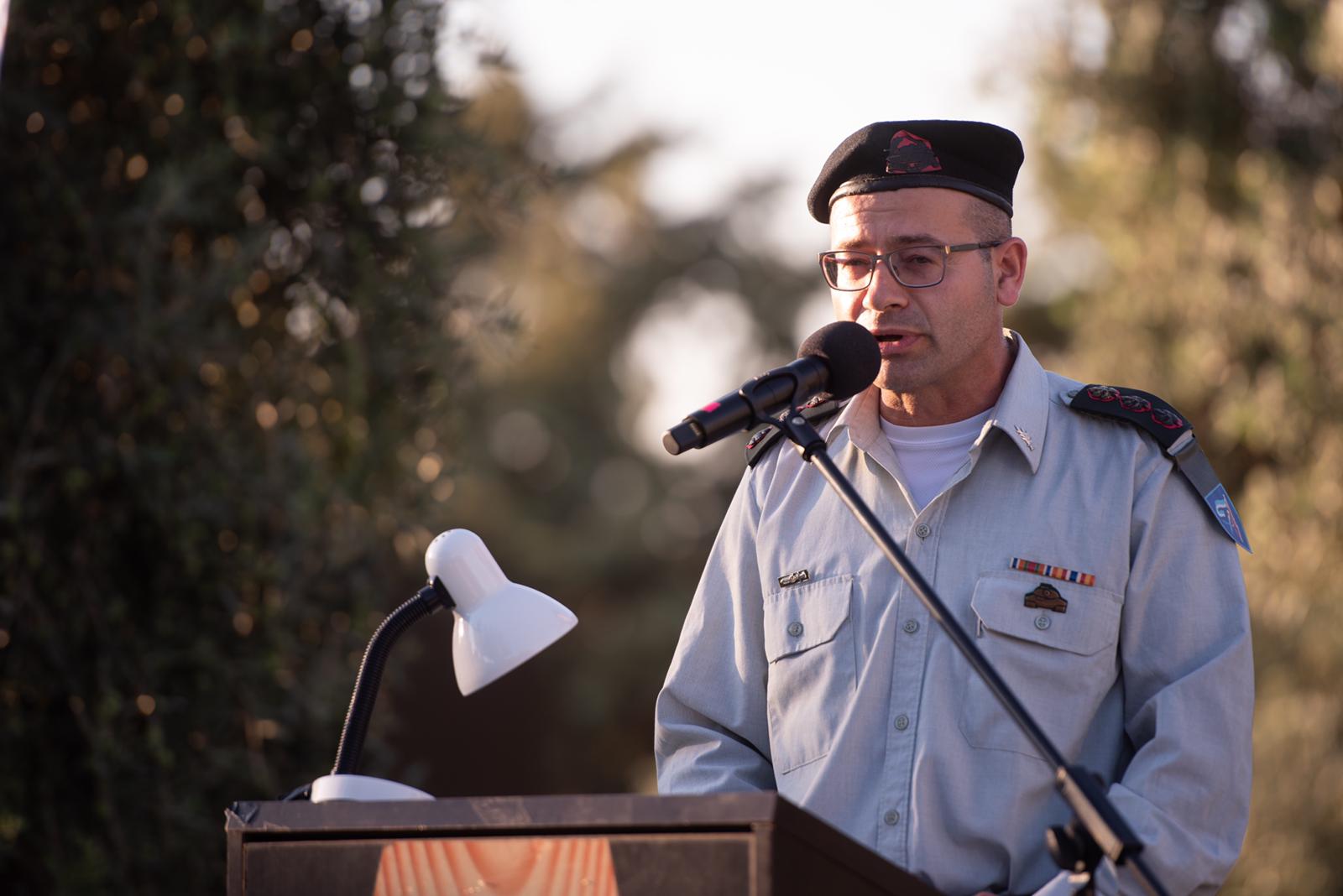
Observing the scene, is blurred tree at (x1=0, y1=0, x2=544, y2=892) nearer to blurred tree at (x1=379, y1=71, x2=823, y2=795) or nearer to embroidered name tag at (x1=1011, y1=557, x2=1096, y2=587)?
embroidered name tag at (x1=1011, y1=557, x2=1096, y2=587)

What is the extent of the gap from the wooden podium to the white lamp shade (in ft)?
0.94

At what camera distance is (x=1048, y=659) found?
2.46m

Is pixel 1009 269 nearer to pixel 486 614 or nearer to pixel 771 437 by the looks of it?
pixel 771 437

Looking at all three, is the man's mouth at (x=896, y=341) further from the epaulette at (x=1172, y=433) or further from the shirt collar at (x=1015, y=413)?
the epaulette at (x=1172, y=433)

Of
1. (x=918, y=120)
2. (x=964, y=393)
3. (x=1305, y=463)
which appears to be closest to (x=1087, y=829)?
(x=964, y=393)

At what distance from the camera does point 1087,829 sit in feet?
6.10

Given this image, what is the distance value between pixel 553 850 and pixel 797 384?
2.40 ft

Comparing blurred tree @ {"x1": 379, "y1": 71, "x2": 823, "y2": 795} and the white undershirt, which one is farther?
blurred tree @ {"x1": 379, "y1": 71, "x2": 823, "y2": 795}

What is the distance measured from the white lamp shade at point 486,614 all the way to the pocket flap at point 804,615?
25.9 inches

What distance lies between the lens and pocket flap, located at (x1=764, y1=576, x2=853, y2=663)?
264cm

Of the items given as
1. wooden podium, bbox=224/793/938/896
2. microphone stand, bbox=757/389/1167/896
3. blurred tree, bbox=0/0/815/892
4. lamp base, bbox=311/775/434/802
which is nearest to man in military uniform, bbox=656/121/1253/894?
microphone stand, bbox=757/389/1167/896

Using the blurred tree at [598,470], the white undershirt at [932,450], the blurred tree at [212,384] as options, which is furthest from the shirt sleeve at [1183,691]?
the blurred tree at [598,470]

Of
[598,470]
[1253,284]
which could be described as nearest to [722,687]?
[1253,284]

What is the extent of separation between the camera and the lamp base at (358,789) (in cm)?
201
